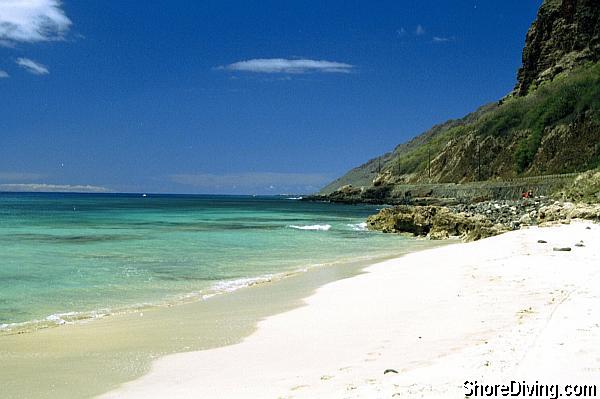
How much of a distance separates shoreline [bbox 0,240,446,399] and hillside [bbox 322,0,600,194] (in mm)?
78242

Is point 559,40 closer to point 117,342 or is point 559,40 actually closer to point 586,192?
point 586,192

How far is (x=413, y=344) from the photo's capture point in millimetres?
7016

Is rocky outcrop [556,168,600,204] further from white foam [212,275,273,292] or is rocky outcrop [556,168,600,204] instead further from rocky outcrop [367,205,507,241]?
white foam [212,275,273,292]

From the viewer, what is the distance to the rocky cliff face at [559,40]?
102 m

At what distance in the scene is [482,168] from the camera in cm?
9794

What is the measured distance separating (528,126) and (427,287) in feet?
303

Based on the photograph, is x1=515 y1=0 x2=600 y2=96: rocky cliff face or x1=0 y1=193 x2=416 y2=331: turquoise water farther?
x1=515 y1=0 x2=600 y2=96: rocky cliff face

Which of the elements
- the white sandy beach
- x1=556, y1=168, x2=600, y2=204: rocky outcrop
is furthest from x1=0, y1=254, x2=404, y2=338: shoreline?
x1=556, y1=168, x2=600, y2=204: rocky outcrop

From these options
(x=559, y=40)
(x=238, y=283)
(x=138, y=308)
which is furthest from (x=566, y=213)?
(x=559, y=40)

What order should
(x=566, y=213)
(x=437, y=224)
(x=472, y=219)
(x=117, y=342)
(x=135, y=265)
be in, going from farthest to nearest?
(x=437, y=224), (x=472, y=219), (x=566, y=213), (x=135, y=265), (x=117, y=342)

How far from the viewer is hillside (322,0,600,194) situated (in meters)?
83.9

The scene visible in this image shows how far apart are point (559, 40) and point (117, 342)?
4683 inches

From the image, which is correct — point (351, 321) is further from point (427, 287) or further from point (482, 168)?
point (482, 168)

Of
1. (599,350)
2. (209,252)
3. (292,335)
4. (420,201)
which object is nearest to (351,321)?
(292,335)
